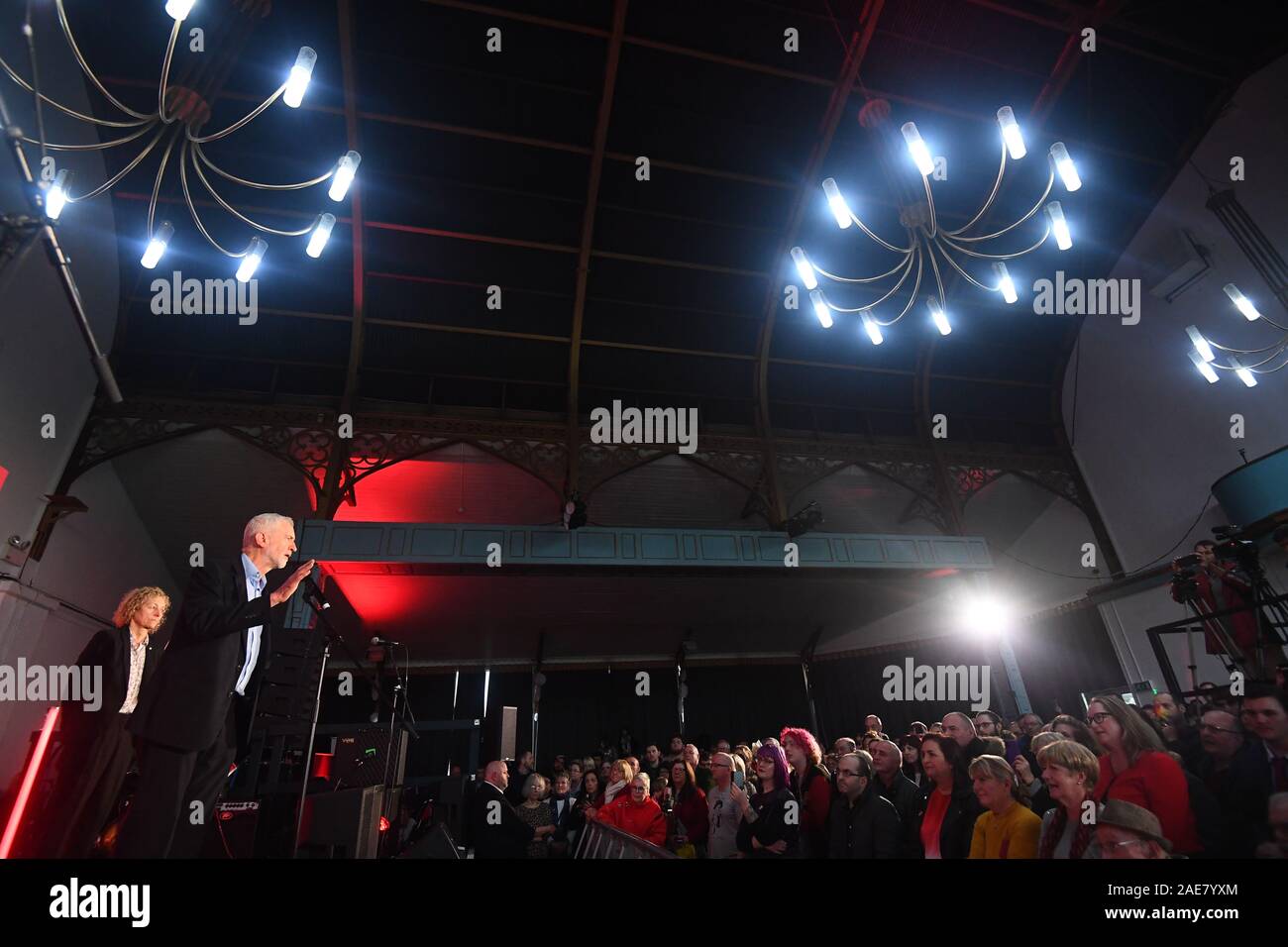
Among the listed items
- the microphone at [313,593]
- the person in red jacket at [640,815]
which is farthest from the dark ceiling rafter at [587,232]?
the microphone at [313,593]

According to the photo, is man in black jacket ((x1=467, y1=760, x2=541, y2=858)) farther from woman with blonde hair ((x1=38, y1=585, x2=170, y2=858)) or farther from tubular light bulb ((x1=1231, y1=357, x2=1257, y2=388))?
tubular light bulb ((x1=1231, y1=357, x2=1257, y2=388))

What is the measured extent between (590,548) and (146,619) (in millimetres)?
5339

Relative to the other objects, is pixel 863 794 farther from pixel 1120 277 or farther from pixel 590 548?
pixel 1120 277

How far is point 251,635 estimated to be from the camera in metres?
2.49

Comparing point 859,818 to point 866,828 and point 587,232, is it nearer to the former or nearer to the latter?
point 866,828

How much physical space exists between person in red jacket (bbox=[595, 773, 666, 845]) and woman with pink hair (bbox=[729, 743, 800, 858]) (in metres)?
0.67

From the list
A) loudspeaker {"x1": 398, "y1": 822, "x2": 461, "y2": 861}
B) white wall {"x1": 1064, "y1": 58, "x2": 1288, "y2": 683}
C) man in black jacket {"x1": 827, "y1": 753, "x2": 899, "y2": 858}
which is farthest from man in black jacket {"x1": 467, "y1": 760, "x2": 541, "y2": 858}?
white wall {"x1": 1064, "y1": 58, "x2": 1288, "y2": 683}

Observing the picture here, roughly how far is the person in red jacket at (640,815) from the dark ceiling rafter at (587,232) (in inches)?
171

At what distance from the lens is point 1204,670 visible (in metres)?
7.61

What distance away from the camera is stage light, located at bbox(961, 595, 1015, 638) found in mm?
8180

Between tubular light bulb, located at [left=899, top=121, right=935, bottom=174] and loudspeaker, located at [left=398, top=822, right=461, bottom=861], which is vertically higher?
tubular light bulb, located at [left=899, top=121, right=935, bottom=174]

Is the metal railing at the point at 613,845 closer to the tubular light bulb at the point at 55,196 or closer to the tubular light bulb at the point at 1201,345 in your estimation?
the tubular light bulb at the point at 55,196

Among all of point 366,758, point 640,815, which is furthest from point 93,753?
point 640,815
